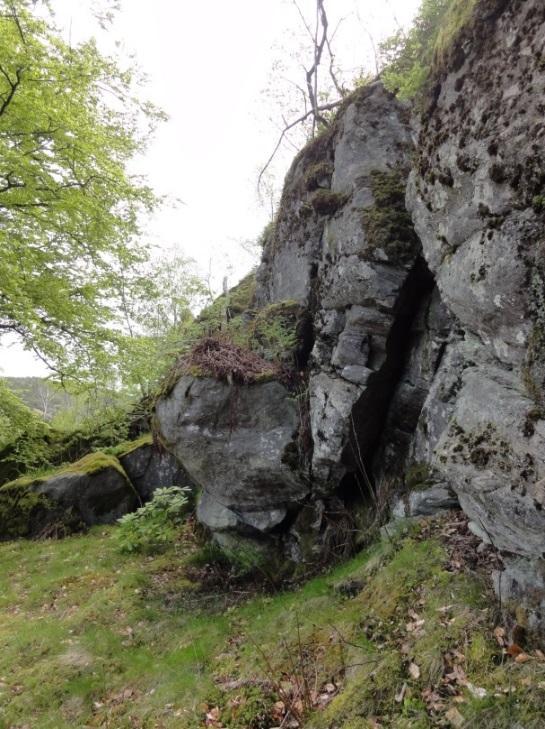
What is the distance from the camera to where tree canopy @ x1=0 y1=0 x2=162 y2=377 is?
6875 millimetres

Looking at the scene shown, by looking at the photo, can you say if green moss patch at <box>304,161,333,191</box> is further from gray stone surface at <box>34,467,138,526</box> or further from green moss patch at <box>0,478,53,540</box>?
green moss patch at <box>0,478,53,540</box>

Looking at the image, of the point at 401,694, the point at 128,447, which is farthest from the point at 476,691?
the point at 128,447

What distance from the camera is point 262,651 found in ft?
15.9

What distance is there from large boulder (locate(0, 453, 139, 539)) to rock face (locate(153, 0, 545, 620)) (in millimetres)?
4363

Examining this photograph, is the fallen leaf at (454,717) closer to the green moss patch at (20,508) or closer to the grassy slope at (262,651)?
the grassy slope at (262,651)

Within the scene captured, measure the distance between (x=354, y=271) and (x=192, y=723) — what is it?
21.2ft

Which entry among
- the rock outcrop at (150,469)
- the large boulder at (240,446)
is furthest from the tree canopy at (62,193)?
the rock outcrop at (150,469)

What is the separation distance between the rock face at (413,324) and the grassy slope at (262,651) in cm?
81

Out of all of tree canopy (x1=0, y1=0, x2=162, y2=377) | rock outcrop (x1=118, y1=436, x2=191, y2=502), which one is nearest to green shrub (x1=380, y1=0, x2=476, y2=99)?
tree canopy (x1=0, y1=0, x2=162, y2=377)

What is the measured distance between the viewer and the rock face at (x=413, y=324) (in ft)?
11.1

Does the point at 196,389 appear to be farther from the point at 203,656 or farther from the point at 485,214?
the point at 485,214

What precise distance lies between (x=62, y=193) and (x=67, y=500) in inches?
321

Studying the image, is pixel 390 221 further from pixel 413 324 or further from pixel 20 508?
pixel 20 508

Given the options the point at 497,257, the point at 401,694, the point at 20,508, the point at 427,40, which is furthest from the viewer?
the point at 20,508
